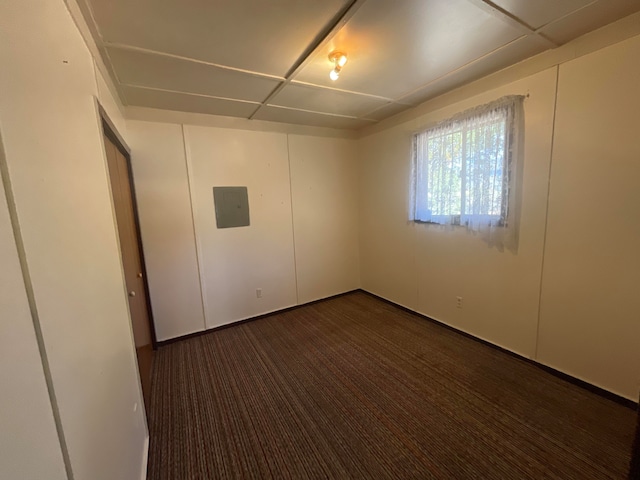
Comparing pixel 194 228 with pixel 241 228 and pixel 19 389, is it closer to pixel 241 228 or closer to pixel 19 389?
pixel 241 228

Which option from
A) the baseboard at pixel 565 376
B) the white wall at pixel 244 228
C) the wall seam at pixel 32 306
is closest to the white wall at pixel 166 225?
the white wall at pixel 244 228

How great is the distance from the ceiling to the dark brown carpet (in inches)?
101

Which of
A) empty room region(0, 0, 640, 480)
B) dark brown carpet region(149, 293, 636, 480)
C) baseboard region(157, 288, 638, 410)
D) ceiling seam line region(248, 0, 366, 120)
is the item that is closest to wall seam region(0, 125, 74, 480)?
empty room region(0, 0, 640, 480)

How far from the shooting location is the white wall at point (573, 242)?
175 centimetres

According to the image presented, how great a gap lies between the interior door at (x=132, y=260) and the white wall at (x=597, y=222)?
3296 mm

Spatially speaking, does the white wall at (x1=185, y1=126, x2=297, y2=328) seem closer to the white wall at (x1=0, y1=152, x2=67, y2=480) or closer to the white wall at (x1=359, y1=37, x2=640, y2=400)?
the white wall at (x1=359, y1=37, x2=640, y2=400)

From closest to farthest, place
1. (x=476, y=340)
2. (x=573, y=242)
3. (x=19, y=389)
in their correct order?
(x=19, y=389)
(x=573, y=242)
(x=476, y=340)

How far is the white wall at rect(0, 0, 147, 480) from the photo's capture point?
697 millimetres

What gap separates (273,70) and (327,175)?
6.26 feet

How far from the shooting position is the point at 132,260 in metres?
2.24

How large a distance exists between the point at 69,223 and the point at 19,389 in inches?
22.7

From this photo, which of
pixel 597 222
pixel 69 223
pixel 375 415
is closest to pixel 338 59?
pixel 69 223

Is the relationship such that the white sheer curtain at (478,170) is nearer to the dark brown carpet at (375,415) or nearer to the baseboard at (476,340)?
the baseboard at (476,340)

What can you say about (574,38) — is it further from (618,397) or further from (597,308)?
(618,397)
